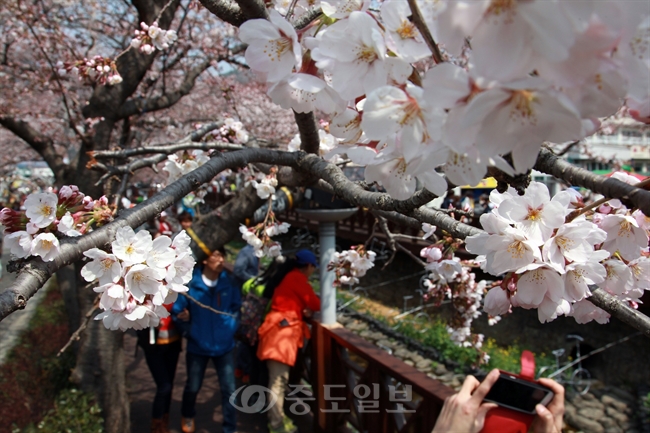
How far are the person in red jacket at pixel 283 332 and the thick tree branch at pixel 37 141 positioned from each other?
2720 mm

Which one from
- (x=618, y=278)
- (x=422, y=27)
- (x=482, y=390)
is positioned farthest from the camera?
(x=482, y=390)

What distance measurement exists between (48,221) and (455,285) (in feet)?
8.15

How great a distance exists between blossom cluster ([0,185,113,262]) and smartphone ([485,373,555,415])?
1.94 meters

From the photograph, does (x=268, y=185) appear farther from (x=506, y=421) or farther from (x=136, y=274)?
(x=506, y=421)

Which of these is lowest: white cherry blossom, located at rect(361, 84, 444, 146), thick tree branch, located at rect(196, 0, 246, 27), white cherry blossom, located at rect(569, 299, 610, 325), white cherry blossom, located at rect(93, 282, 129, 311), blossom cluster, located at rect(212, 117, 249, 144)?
white cherry blossom, located at rect(569, 299, 610, 325)

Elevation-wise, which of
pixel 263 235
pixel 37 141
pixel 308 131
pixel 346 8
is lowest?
pixel 263 235

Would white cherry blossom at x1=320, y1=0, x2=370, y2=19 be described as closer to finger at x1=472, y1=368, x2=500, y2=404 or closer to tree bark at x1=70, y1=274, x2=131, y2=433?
finger at x1=472, y1=368, x2=500, y2=404

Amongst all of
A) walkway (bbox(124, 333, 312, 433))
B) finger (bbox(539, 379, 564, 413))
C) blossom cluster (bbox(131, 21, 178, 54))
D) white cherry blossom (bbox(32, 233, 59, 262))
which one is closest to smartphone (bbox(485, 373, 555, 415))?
finger (bbox(539, 379, 564, 413))

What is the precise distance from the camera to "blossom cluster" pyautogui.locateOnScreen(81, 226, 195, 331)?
3.84 feet

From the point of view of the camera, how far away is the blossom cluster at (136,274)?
117 cm

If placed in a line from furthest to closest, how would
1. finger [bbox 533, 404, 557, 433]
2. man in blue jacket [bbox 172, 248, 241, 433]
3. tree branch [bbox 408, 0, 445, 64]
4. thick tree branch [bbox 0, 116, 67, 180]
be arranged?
1. thick tree branch [bbox 0, 116, 67, 180]
2. man in blue jacket [bbox 172, 248, 241, 433]
3. finger [bbox 533, 404, 557, 433]
4. tree branch [bbox 408, 0, 445, 64]

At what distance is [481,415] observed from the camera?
6.46 ft

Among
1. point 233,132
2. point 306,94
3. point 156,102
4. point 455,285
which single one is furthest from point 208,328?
point 306,94

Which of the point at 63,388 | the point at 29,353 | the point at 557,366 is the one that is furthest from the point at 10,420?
the point at 557,366
